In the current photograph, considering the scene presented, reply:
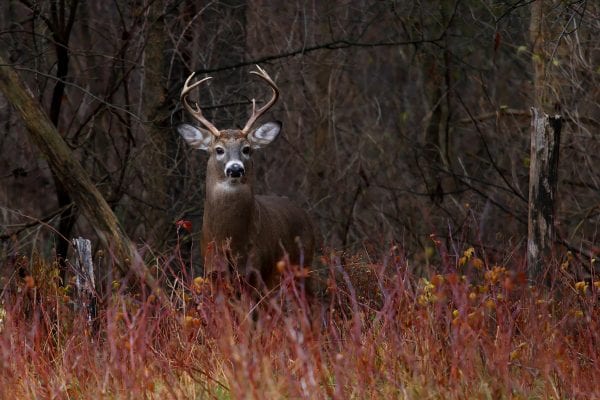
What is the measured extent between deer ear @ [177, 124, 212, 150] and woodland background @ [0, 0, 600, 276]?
0.33 m

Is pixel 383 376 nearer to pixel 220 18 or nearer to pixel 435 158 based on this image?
pixel 220 18

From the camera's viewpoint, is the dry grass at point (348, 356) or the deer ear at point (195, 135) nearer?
the dry grass at point (348, 356)

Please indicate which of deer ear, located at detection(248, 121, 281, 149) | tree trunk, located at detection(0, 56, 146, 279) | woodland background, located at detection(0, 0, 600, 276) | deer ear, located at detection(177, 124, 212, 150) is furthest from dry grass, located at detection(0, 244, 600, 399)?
deer ear, located at detection(248, 121, 281, 149)

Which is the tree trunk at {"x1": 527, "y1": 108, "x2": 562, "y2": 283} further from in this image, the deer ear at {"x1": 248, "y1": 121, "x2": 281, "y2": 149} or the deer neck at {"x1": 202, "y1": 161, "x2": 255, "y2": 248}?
the deer ear at {"x1": 248, "y1": 121, "x2": 281, "y2": 149}

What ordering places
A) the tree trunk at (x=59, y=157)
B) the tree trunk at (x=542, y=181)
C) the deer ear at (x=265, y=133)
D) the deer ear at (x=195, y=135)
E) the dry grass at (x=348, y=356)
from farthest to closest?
1. the deer ear at (x=265, y=133)
2. the deer ear at (x=195, y=135)
3. the tree trunk at (x=59, y=157)
4. the tree trunk at (x=542, y=181)
5. the dry grass at (x=348, y=356)

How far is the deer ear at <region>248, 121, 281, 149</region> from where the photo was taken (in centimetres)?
842

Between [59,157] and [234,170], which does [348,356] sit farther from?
[234,170]

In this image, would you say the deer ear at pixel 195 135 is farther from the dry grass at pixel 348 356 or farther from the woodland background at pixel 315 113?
the dry grass at pixel 348 356

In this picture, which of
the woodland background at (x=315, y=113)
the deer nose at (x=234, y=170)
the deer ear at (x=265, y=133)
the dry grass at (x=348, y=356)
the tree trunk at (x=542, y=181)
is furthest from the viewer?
the woodland background at (x=315, y=113)

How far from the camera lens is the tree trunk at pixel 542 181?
6250mm

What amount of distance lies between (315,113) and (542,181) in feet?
19.7

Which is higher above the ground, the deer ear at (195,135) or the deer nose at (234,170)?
the deer ear at (195,135)

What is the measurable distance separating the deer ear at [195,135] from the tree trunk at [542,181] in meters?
2.72

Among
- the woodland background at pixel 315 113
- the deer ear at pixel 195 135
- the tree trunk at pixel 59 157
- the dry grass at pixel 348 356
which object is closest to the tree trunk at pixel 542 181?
the dry grass at pixel 348 356
